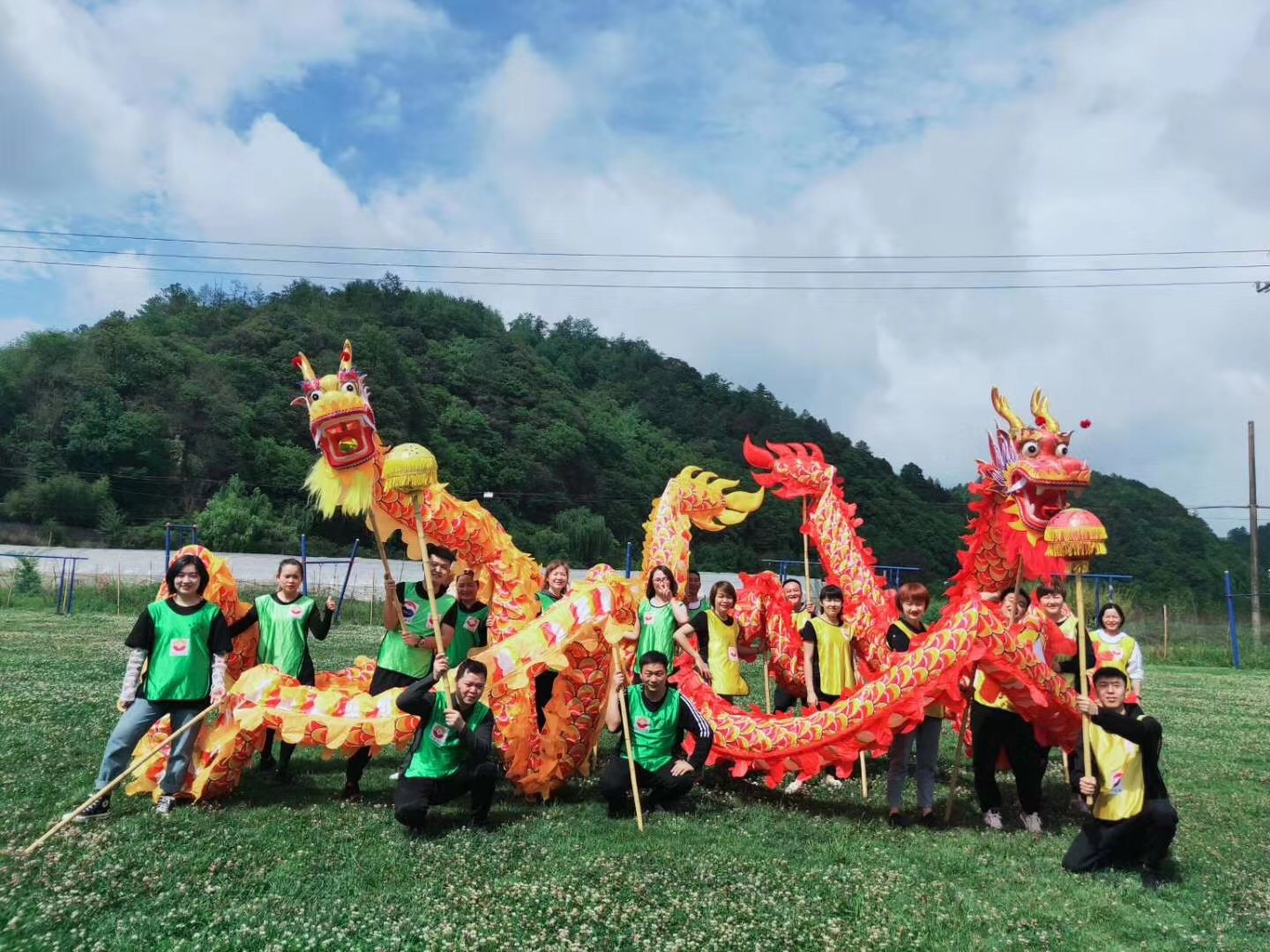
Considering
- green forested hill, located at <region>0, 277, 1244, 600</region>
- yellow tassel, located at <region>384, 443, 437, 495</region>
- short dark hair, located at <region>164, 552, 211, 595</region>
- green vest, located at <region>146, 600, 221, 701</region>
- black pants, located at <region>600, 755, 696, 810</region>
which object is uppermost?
green forested hill, located at <region>0, 277, 1244, 600</region>

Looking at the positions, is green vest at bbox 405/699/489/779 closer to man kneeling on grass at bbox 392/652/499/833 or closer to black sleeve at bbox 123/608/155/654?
man kneeling on grass at bbox 392/652/499/833

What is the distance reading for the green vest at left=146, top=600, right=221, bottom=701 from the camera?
5555 mm

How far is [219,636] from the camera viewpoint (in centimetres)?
572

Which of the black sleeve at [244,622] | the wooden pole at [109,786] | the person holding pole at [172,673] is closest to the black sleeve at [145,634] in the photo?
the person holding pole at [172,673]

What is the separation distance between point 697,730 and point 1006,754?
2043mm

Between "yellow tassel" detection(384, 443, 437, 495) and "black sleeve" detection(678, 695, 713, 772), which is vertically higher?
"yellow tassel" detection(384, 443, 437, 495)

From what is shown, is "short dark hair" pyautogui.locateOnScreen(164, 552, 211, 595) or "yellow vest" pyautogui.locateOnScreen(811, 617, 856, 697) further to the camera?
"yellow vest" pyautogui.locateOnScreen(811, 617, 856, 697)

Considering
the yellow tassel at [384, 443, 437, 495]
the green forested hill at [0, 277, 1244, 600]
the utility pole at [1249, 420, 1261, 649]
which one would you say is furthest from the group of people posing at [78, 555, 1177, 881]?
the green forested hill at [0, 277, 1244, 600]

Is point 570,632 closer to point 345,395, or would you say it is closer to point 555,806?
point 555,806

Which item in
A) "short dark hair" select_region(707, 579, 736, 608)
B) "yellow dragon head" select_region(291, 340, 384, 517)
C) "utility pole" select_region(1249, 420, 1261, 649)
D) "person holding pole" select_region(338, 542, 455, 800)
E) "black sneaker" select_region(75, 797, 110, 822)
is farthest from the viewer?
"utility pole" select_region(1249, 420, 1261, 649)

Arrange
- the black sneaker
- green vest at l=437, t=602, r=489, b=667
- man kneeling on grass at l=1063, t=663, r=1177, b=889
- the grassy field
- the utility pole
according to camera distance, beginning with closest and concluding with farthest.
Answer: the grassy field → man kneeling on grass at l=1063, t=663, r=1177, b=889 → the black sneaker → green vest at l=437, t=602, r=489, b=667 → the utility pole

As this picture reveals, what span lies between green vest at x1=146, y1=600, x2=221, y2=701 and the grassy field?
0.71 meters

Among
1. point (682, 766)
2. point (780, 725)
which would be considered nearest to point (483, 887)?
point (682, 766)

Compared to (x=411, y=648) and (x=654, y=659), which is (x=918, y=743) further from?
(x=411, y=648)
